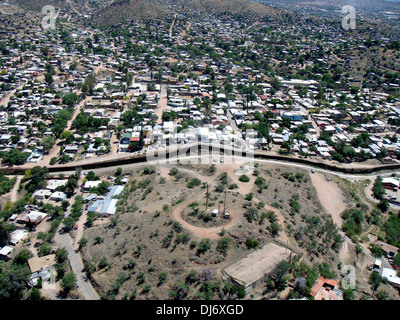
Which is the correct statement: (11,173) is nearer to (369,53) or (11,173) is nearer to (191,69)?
(191,69)

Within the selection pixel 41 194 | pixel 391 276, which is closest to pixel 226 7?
pixel 41 194

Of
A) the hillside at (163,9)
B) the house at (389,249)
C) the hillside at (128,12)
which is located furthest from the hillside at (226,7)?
the house at (389,249)

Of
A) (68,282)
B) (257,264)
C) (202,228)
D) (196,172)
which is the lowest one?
(68,282)

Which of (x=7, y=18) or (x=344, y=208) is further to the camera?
(x=7, y=18)

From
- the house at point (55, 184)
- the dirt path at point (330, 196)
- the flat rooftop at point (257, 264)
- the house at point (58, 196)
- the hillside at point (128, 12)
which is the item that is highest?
the hillside at point (128, 12)

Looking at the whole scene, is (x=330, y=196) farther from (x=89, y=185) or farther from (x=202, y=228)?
(x=89, y=185)

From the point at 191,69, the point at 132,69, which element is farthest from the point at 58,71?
the point at 191,69

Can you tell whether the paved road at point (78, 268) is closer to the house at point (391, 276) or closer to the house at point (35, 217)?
the house at point (35, 217)
